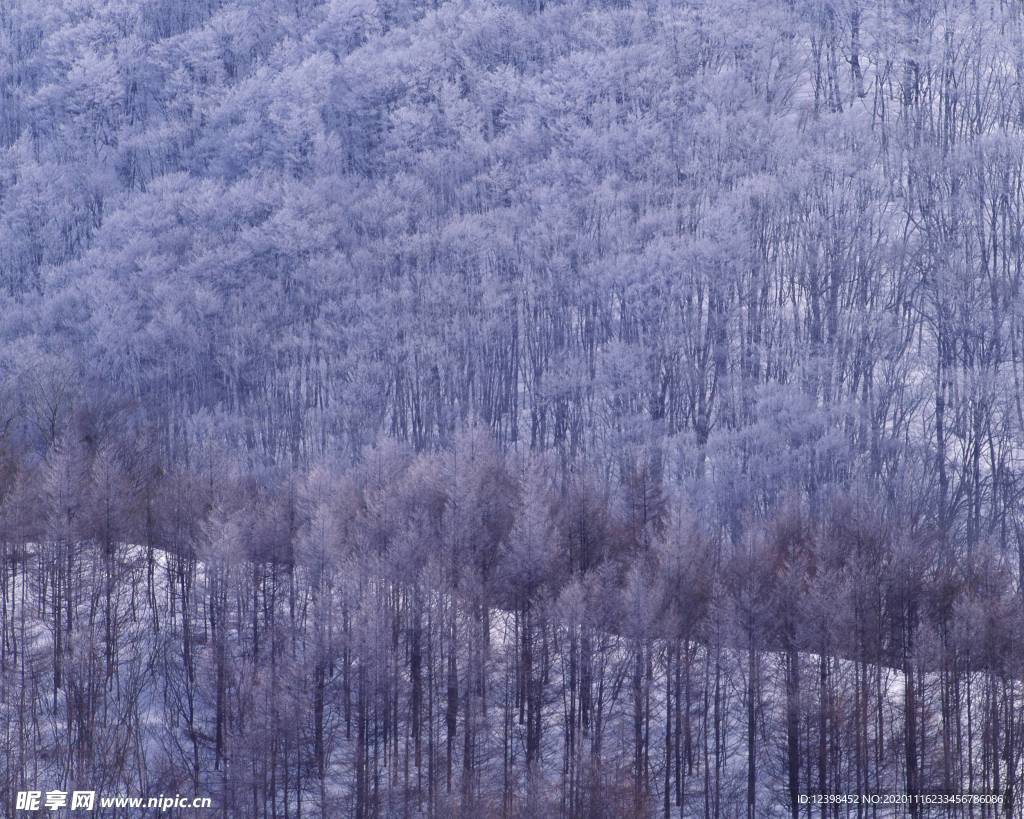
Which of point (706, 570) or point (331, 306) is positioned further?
point (331, 306)

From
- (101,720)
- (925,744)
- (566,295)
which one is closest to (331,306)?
(566,295)

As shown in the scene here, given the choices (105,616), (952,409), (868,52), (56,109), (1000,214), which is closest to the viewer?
(105,616)

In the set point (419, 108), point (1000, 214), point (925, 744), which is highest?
point (419, 108)

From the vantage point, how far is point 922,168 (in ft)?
216

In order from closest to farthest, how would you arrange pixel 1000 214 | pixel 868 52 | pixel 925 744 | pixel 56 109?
pixel 925 744 < pixel 1000 214 < pixel 868 52 < pixel 56 109

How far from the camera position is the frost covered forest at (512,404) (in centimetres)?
3906

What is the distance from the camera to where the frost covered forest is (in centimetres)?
3906

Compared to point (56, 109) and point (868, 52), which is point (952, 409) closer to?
point (868, 52)

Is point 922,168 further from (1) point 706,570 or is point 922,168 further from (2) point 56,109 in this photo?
(2) point 56,109

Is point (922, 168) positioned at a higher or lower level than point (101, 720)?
higher

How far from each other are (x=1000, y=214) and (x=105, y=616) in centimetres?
4626

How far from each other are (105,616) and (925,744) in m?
27.1

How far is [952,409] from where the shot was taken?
186 ft

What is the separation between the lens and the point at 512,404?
64.6 m
